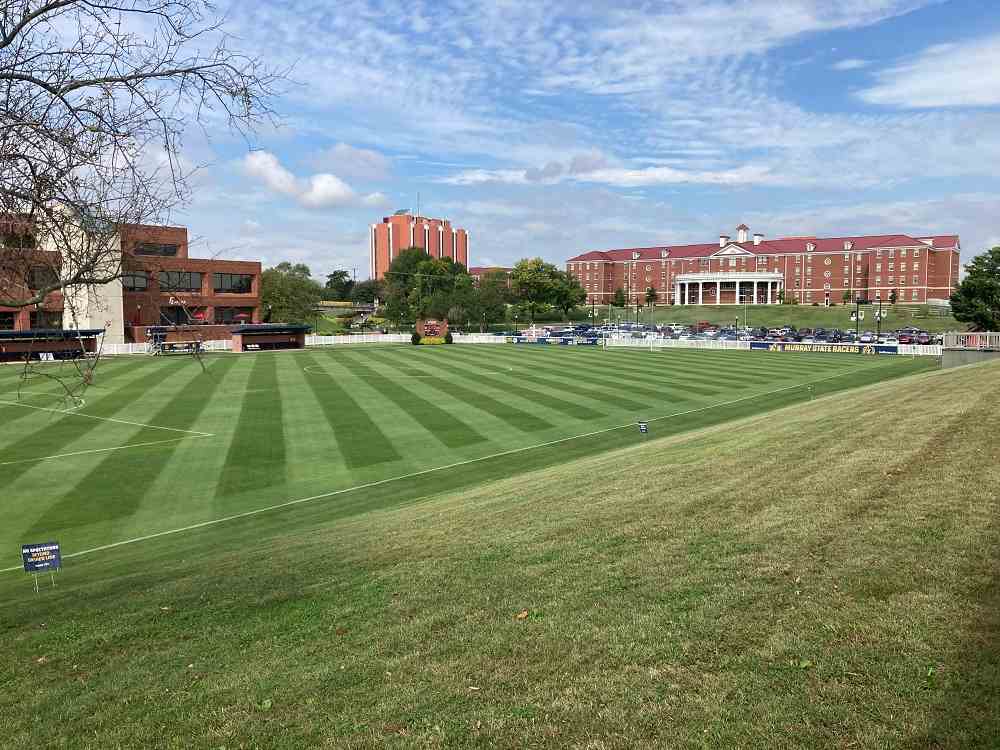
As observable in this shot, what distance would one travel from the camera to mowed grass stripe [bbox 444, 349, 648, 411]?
34375 mm

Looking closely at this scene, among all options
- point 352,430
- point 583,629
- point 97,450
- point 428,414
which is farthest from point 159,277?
point 428,414

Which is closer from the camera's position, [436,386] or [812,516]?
[812,516]

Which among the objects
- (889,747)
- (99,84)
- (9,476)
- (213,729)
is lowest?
(9,476)

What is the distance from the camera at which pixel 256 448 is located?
24891mm

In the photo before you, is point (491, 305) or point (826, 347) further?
point (491, 305)

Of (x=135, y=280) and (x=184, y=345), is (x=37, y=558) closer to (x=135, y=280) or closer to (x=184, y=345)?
(x=184, y=345)

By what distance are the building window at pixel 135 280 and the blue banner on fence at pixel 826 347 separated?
6634cm

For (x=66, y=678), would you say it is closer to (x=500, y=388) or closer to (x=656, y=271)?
(x=500, y=388)

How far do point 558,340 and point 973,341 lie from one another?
43551 mm

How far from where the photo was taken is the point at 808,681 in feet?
18.0

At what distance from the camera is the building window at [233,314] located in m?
91.1

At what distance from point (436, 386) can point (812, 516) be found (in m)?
32.3

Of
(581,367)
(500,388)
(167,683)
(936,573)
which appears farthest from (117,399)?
(936,573)

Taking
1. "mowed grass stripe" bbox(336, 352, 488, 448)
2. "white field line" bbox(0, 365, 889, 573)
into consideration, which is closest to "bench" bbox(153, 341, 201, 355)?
"white field line" bbox(0, 365, 889, 573)
